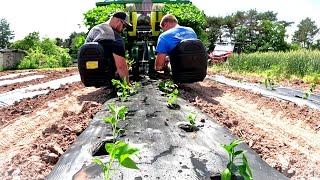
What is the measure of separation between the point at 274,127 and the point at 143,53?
2993 millimetres

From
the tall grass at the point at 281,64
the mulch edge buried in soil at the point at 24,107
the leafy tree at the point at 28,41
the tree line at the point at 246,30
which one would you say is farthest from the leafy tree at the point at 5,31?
the mulch edge buried in soil at the point at 24,107

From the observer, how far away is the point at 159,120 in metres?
3.33

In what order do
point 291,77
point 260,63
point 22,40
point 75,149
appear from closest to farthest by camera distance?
point 75,149
point 291,77
point 260,63
point 22,40

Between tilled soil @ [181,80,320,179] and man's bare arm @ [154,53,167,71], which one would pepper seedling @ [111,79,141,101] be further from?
man's bare arm @ [154,53,167,71]

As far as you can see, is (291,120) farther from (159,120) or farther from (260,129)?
(159,120)

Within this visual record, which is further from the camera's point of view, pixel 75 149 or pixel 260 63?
pixel 260 63

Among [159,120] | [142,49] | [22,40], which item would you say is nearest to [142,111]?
[159,120]

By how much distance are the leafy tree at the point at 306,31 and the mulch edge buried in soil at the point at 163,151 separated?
193 feet

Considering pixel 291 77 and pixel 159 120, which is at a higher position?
pixel 159 120

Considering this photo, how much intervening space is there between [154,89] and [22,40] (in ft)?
118

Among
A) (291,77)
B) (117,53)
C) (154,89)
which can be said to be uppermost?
(117,53)

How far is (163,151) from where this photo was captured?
2.47 m

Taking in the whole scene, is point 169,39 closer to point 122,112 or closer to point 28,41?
point 122,112

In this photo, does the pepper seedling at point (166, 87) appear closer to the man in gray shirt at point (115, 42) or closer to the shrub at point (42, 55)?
the man in gray shirt at point (115, 42)
